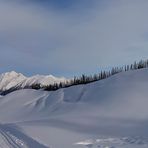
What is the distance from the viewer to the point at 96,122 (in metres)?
23.1

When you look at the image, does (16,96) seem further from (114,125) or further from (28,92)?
(114,125)

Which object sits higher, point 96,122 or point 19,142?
point 19,142

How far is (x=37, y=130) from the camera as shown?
62.6 ft

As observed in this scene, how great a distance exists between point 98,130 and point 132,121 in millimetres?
3331

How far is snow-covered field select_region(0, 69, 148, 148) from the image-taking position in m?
15.9

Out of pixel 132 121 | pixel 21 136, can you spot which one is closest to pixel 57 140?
pixel 21 136

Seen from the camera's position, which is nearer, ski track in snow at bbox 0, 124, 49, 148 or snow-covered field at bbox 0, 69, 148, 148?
ski track in snow at bbox 0, 124, 49, 148

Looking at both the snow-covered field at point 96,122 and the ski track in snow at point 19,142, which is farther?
the snow-covered field at point 96,122

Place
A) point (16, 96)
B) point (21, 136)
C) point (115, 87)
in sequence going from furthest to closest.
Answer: point (16, 96), point (115, 87), point (21, 136)

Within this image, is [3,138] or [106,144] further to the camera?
[3,138]

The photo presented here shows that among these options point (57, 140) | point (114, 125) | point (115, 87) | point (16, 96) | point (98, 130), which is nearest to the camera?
point (57, 140)

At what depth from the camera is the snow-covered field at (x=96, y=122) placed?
15.9 m

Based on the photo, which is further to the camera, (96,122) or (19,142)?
(96,122)

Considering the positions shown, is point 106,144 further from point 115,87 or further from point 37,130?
point 115,87
